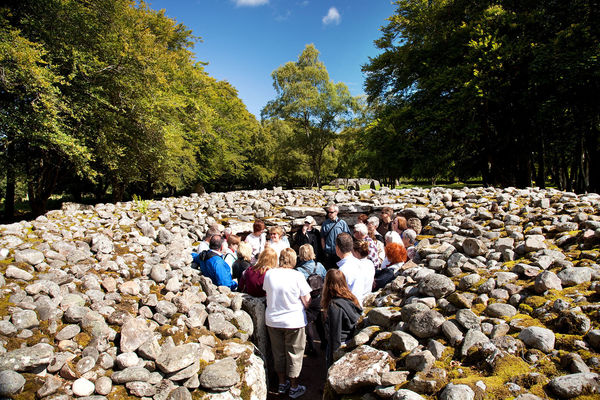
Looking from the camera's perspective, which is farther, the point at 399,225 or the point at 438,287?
the point at 399,225

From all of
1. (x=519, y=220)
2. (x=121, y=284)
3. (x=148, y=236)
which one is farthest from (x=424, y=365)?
(x=148, y=236)

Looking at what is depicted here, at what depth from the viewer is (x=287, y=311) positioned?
15.2 feet

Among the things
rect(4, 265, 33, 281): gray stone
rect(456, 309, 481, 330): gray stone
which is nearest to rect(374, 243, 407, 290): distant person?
rect(456, 309, 481, 330): gray stone

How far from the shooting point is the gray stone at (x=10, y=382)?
10.3 ft

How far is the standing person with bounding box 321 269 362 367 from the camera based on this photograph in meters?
4.24

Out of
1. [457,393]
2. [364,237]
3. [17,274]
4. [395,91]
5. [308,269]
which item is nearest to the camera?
[457,393]

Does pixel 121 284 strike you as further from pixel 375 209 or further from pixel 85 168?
pixel 375 209

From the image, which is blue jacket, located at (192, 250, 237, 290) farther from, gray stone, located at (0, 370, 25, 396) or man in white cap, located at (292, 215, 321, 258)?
gray stone, located at (0, 370, 25, 396)

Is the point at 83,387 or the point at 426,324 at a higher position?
the point at 426,324

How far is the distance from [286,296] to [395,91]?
50.4ft

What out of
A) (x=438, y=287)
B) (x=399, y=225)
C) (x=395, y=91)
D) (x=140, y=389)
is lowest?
(x=140, y=389)

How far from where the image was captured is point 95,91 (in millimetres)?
11336

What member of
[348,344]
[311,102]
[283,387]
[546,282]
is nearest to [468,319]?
[546,282]

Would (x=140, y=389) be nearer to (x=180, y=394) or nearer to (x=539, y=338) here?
(x=180, y=394)
